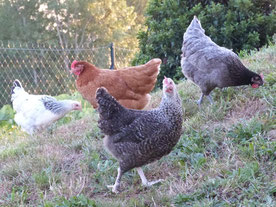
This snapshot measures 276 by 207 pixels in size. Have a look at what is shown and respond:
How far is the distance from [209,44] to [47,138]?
292cm

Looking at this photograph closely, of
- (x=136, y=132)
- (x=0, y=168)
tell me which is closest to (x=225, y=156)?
(x=136, y=132)

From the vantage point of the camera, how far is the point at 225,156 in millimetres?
3416

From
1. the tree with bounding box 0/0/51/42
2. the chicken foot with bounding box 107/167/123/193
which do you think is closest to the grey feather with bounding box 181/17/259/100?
the chicken foot with bounding box 107/167/123/193

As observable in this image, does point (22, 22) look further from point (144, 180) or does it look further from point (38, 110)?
point (144, 180)

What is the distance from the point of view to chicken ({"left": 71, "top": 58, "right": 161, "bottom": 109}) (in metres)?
5.07

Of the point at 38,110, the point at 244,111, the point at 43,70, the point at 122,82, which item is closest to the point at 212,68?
the point at 244,111

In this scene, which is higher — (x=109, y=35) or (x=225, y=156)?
(x=225, y=156)

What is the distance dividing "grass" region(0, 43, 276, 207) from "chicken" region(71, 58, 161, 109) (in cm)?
65

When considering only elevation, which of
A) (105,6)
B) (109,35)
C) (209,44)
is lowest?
(109,35)

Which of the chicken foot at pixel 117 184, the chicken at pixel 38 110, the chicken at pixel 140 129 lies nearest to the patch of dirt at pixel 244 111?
the chicken at pixel 140 129

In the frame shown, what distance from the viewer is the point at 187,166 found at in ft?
11.4

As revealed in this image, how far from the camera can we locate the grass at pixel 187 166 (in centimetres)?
288

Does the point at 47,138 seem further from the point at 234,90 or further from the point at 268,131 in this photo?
the point at 268,131

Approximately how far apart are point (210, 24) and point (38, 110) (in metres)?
3.84
